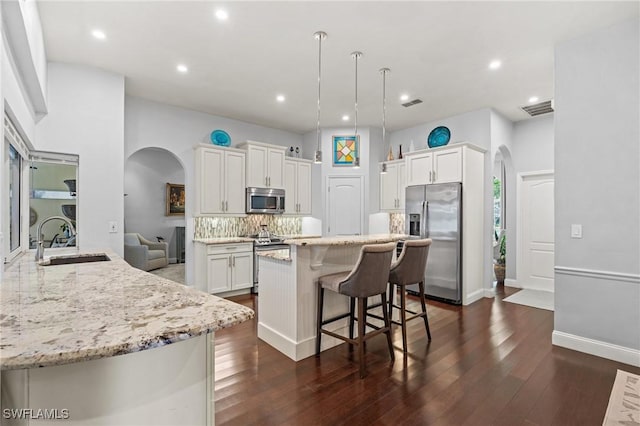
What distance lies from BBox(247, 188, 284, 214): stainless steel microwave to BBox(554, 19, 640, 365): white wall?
4048 mm

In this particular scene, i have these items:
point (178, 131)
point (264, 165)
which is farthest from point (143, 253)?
point (264, 165)

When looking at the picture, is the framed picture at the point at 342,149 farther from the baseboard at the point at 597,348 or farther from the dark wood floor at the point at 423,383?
the baseboard at the point at 597,348

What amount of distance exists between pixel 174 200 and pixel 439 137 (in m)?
6.68

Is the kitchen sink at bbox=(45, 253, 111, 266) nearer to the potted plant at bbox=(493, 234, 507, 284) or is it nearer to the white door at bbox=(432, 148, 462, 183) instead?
the white door at bbox=(432, 148, 462, 183)

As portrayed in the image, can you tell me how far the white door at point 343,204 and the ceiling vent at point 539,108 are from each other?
293 centimetres

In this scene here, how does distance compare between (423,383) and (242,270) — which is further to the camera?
(242,270)

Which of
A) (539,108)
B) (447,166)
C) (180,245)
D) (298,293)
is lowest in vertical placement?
(180,245)

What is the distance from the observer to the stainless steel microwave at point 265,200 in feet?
17.6

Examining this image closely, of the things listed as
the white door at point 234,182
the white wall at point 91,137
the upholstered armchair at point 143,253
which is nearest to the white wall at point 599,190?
the white door at point 234,182

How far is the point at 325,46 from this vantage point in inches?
126

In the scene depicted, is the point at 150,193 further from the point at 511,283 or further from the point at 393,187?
the point at 511,283

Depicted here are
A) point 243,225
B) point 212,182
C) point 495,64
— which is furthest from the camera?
point 243,225

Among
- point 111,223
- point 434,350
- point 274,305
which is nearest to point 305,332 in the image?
point 274,305

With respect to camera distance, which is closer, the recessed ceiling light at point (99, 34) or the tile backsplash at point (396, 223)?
the recessed ceiling light at point (99, 34)
